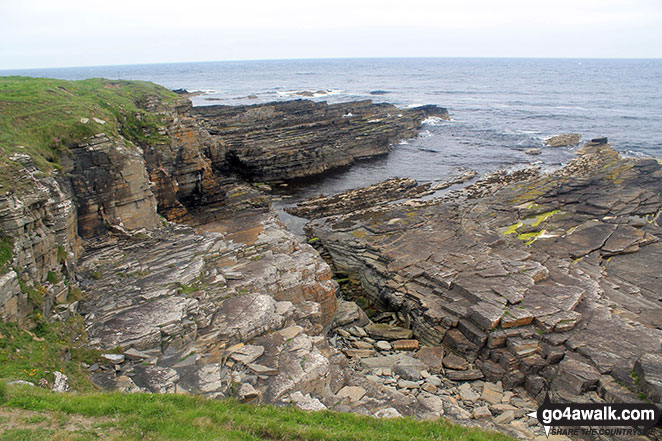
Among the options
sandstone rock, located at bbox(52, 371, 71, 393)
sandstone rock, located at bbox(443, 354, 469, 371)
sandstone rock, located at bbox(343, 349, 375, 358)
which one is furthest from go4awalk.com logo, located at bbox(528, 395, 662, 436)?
sandstone rock, located at bbox(52, 371, 71, 393)

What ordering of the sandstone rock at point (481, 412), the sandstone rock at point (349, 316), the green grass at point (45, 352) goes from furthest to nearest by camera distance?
the sandstone rock at point (349, 316) → the sandstone rock at point (481, 412) → the green grass at point (45, 352)

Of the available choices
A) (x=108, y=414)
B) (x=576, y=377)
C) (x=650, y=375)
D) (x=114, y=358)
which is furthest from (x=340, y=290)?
(x=108, y=414)

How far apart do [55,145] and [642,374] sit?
81.9 ft

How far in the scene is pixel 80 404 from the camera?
9.67m

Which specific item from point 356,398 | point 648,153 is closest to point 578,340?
point 356,398

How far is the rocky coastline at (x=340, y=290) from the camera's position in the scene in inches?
563

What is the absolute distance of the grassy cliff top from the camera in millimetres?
17078

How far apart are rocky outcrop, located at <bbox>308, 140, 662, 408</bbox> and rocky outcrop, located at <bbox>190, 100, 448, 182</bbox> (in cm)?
1821

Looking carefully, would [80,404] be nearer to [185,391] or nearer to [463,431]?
[185,391]

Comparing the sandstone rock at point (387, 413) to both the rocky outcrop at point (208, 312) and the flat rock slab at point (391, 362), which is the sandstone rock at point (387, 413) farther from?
the flat rock slab at point (391, 362)

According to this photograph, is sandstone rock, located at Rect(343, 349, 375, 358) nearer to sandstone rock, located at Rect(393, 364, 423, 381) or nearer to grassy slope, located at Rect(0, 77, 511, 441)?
sandstone rock, located at Rect(393, 364, 423, 381)

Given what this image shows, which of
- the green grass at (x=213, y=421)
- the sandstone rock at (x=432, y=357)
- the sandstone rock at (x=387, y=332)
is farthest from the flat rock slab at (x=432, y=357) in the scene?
the green grass at (x=213, y=421)

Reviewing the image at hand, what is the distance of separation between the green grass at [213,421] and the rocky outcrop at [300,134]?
3847 cm

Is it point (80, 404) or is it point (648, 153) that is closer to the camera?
point (80, 404)
